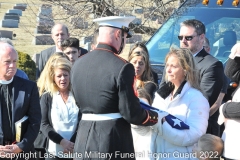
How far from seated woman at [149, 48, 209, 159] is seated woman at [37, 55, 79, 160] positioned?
4.49 ft

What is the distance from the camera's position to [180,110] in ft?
16.5

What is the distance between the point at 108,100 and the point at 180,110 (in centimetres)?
75

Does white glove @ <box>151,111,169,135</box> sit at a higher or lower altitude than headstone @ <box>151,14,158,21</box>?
higher

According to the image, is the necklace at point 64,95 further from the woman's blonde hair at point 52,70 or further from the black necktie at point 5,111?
the black necktie at point 5,111

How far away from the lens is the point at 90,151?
472 centimetres

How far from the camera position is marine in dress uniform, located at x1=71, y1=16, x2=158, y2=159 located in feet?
14.9

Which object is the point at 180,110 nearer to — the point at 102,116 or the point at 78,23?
the point at 102,116

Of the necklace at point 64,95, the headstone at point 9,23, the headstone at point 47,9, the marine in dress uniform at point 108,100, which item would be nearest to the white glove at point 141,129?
the marine in dress uniform at point 108,100

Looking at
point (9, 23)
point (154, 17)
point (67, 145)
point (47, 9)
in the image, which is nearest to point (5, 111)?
point (67, 145)

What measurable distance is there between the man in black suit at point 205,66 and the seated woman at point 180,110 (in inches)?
39.9

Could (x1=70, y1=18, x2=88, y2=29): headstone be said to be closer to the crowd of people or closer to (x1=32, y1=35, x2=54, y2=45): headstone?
the crowd of people

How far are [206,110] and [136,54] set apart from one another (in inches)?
76.6

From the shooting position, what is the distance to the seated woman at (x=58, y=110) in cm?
625

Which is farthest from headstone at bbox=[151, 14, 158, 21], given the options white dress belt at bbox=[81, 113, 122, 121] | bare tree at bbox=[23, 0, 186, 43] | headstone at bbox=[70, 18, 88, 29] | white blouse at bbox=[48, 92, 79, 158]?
white dress belt at bbox=[81, 113, 122, 121]
